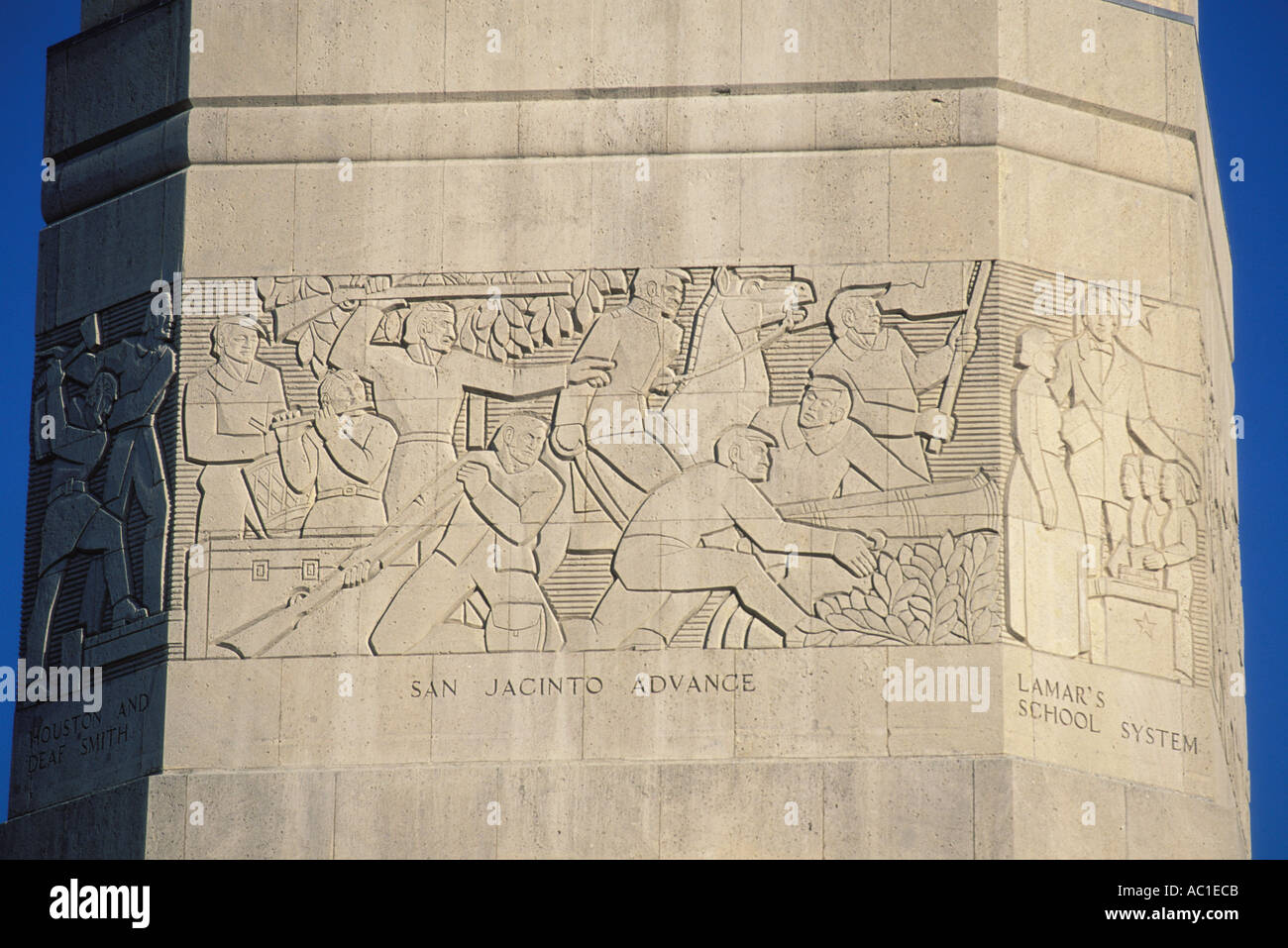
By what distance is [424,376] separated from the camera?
19812mm

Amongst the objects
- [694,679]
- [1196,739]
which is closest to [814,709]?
[694,679]

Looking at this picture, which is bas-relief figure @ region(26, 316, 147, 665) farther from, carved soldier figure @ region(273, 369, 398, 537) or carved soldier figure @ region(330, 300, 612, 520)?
carved soldier figure @ region(330, 300, 612, 520)

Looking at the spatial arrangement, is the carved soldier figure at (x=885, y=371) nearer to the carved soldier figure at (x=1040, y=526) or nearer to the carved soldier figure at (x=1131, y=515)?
the carved soldier figure at (x=1040, y=526)

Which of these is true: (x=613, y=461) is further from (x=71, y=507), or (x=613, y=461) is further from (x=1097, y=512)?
(x=71, y=507)

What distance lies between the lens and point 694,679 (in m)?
18.9

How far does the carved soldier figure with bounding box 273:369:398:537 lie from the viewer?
64.3ft

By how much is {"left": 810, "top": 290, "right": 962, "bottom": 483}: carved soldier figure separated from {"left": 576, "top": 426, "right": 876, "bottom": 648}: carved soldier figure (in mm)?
708

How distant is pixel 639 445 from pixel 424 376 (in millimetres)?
1662

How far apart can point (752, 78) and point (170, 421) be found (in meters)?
4.93

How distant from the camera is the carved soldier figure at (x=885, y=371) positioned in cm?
1931

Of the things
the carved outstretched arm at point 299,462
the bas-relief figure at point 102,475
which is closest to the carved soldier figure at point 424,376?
the carved outstretched arm at point 299,462

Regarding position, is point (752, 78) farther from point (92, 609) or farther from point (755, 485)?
point (92, 609)

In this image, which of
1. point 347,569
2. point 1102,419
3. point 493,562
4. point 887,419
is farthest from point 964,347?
point 347,569
